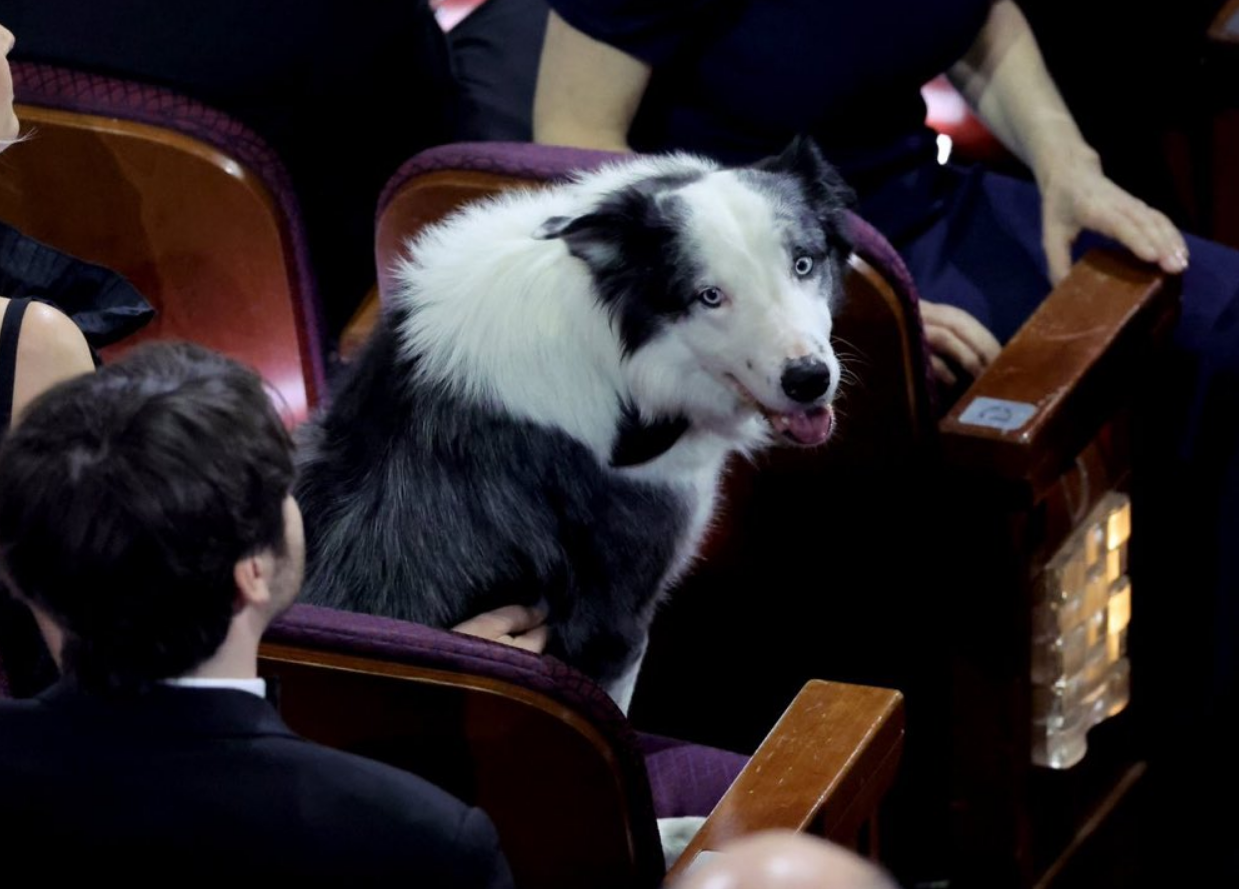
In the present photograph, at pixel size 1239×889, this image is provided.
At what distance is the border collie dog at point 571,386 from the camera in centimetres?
160

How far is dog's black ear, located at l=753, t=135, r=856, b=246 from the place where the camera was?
1.68 meters

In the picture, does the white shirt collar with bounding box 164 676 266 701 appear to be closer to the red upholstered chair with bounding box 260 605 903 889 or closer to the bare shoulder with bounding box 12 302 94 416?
the red upholstered chair with bounding box 260 605 903 889

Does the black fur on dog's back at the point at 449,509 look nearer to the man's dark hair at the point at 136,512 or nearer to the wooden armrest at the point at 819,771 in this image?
the wooden armrest at the point at 819,771

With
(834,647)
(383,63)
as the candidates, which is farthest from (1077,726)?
(383,63)

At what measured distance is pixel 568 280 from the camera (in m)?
1.65

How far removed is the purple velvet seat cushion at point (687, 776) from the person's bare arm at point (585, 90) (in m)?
0.71

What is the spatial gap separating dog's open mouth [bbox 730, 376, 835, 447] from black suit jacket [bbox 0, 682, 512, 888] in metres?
0.62

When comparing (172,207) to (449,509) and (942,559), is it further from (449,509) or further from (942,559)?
(942,559)

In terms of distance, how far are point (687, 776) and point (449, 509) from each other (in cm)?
33

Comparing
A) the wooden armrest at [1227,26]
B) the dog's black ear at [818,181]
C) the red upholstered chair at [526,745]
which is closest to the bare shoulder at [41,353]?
the red upholstered chair at [526,745]

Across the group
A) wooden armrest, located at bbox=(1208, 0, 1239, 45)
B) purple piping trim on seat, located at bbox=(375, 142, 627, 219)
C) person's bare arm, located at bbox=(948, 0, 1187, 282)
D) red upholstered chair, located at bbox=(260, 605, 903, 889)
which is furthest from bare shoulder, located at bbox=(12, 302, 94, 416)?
wooden armrest, located at bbox=(1208, 0, 1239, 45)

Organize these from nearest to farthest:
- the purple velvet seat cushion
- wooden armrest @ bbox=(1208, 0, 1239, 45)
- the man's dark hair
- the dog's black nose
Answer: the man's dark hair, the dog's black nose, the purple velvet seat cushion, wooden armrest @ bbox=(1208, 0, 1239, 45)

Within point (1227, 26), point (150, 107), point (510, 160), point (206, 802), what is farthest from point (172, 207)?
point (1227, 26)

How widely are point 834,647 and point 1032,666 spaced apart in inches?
9.6
